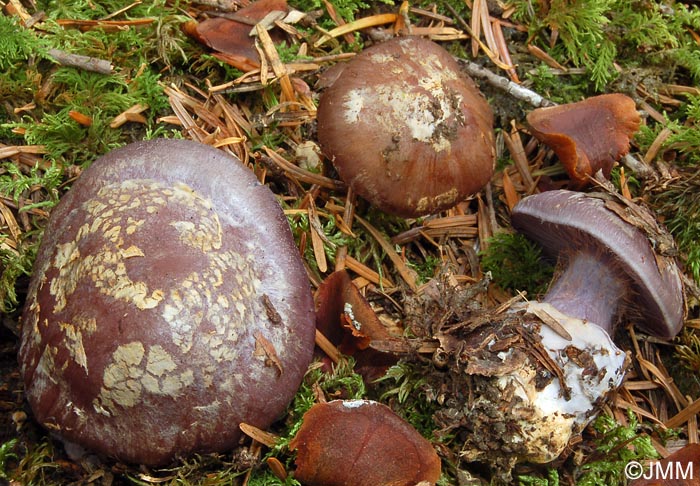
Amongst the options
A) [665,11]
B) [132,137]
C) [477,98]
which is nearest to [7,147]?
[132,137]

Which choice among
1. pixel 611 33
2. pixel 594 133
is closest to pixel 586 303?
pixel 594 133

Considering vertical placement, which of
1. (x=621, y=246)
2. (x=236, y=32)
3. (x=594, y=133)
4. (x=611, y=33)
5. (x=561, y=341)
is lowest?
(x=561, y=341)

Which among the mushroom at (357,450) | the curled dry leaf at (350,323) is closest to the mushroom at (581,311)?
the mushroom at (357,450)

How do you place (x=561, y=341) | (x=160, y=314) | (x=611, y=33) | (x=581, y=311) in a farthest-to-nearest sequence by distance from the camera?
(x=611, y=33)
(x=581, y=311)
(x=561, y=341)
(x=160, y=314)

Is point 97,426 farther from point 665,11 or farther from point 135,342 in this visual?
point 665,11

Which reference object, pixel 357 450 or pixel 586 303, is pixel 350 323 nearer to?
pixel 357 450

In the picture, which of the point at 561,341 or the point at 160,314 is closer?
the point at 160,314
